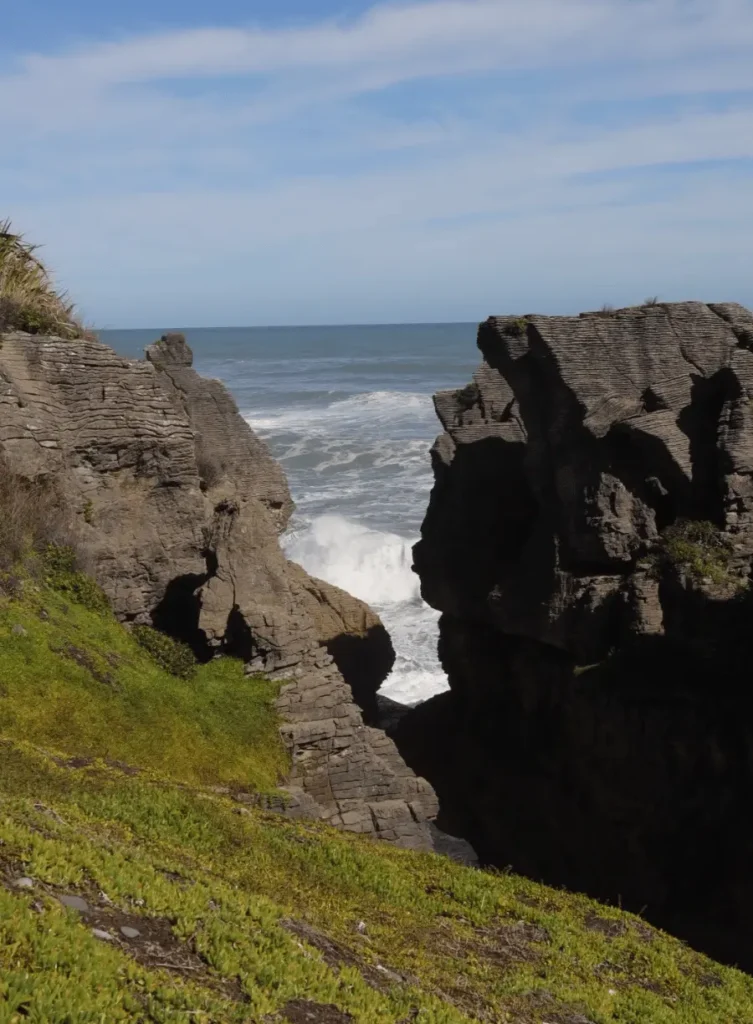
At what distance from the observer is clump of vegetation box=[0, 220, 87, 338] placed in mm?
19938

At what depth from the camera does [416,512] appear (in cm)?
5150

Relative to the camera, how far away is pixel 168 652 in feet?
57.5

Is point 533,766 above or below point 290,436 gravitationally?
below

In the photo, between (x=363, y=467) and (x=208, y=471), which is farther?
(x=363, y=467)

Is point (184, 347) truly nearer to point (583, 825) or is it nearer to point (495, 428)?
point (495, 428)

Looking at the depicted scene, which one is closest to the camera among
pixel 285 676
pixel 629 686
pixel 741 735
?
pixel 285 676

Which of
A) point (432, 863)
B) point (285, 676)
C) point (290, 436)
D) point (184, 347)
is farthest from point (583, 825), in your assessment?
point (290, 436)

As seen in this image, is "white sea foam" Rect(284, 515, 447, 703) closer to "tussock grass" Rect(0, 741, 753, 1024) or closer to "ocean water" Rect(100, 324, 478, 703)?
"ocean water" Rect(100, 324, 478, 703)

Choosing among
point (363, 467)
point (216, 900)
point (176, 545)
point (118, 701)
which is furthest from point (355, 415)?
point (216, 900)

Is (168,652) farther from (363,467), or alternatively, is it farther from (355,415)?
(355,415)

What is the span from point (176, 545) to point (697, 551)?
9755 mm

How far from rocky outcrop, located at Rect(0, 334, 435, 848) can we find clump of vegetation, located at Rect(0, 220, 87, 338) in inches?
38.2

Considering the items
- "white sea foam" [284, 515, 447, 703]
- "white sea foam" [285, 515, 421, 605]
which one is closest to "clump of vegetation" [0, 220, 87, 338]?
"white sea foam" [284, 515, 447, 703]

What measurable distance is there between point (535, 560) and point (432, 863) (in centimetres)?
1128
